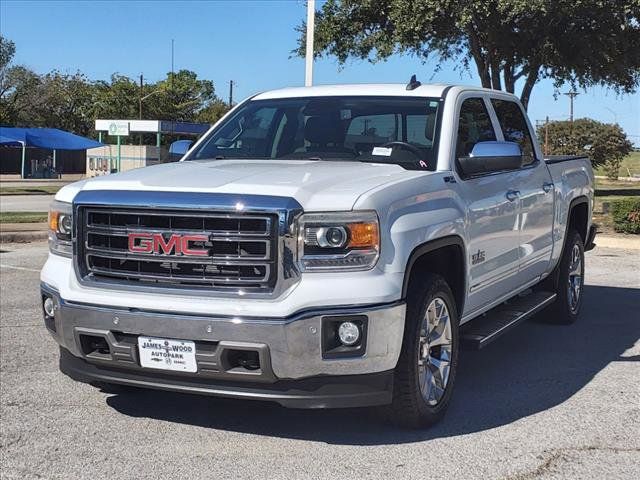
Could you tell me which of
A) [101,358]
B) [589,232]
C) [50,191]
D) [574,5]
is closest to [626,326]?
[589,232]

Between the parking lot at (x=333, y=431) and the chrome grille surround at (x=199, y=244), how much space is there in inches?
34.7

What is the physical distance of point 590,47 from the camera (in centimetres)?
2111

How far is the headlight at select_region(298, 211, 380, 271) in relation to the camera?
394 centimetres

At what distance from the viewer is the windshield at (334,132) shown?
5.12 m

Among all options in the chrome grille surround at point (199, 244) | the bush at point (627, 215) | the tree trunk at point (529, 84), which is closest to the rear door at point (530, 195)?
the chrome grille surround at point (199, 244)

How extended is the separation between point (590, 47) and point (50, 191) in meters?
21.4

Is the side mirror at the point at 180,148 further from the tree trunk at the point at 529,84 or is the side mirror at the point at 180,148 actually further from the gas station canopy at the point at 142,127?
the gas station canopy at the point at 142,127

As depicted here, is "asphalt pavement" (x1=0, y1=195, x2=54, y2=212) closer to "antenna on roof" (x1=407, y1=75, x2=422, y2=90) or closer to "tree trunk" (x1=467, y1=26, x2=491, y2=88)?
"tree trunk" (x1=467, y1=26, x2=491, y2=88)

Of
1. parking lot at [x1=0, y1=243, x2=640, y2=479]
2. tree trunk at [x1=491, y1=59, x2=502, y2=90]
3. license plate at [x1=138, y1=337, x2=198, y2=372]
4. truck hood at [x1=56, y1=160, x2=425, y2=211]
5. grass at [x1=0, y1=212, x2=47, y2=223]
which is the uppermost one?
tree trunk at [x1=491, y1=59, x2=502, y2=90]

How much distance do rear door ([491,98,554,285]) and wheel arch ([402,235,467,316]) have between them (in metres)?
1.18

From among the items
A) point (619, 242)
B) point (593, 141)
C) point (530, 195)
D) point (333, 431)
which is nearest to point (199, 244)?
point (333, 431)

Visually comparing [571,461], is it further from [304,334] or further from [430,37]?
[430,37]

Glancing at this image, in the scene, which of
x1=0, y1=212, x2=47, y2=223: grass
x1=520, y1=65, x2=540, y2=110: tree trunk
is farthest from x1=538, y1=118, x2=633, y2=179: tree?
x1=0, y1=212, x2=47, y2=223: grass

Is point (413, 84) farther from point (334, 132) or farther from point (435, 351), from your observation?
point (435, 351)
